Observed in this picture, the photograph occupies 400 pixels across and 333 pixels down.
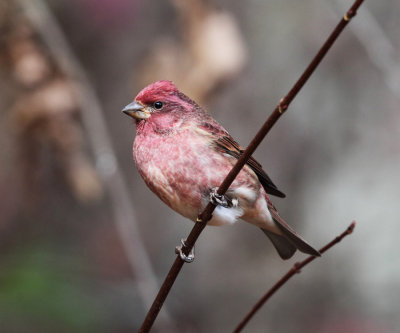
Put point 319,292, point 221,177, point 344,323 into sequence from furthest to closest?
A: 1. point 319,292
2. point 344,323
3. point 221,177

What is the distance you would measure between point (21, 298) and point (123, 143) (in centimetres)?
384

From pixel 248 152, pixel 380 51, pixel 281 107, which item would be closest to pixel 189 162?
pixel 248 152

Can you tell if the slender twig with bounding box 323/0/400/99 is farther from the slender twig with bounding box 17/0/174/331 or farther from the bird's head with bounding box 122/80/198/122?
the slender twig with bounding box 17/0/174/331

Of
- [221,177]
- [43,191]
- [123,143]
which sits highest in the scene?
[221,177]

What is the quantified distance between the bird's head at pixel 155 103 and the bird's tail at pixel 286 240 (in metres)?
0.84

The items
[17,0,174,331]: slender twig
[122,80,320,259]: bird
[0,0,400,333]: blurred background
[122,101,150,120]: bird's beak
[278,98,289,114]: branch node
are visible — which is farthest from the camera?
[0,0,400,333]: blurred background

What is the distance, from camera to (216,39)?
14.7 ft

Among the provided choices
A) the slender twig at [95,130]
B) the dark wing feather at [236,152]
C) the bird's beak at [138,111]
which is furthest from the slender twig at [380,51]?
the slender twig at [95,130]

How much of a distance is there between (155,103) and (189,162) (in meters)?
0.43

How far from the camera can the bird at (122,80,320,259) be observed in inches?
133

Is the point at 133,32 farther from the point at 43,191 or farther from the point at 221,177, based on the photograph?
the point at 221,177

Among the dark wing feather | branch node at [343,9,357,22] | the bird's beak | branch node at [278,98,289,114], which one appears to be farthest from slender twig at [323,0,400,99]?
branch node at [343,9,357,22]

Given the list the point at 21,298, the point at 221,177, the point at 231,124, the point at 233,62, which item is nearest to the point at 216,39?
the point at 233,62

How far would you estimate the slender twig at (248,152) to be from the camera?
200 centimetres
